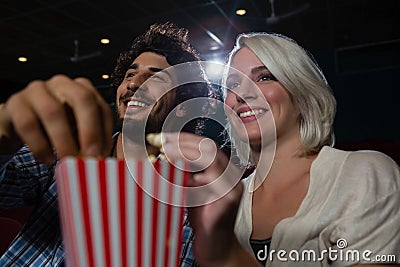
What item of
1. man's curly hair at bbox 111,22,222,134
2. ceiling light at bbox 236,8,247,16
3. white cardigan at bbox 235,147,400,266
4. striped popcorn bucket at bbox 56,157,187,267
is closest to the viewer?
striped popcorn bucket at bbox 56,157,187,267

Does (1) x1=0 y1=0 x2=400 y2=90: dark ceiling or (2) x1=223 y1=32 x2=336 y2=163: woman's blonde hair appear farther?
(1) x1=0 y1=0 x2=400 y2=90: dark ceiling

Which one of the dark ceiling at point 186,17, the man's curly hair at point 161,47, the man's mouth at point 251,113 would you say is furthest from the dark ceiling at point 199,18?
the man's mouth at point 251,113

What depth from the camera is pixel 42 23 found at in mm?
1738

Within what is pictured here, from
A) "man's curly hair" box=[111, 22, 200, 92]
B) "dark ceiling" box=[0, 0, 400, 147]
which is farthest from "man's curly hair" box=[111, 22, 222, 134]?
"dark ceiling" box=[0, 0, 400, 147]

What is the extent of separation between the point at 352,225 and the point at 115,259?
311 mm

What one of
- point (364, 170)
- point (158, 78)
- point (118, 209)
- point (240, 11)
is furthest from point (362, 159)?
point (240, 11)

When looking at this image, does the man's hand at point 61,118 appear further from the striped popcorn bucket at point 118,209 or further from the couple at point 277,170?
the couple at point 277,170

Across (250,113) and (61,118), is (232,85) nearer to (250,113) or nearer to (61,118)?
(250,113)

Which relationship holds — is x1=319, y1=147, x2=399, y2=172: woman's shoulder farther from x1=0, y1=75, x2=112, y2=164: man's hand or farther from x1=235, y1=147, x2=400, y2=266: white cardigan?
x1=0, y1=75, x2=112, y2=164: man's hand

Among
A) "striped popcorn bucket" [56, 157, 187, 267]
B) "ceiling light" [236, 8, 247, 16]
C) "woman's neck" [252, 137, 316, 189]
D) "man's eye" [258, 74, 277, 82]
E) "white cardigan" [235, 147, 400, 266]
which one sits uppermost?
"ceiling light" [236, 8, 247, 16]

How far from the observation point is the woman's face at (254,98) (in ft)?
1.45

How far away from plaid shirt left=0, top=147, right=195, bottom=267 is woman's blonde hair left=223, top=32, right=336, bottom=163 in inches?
10.0

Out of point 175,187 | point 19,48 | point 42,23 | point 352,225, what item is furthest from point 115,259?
point 19,48

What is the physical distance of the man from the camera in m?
0.14
